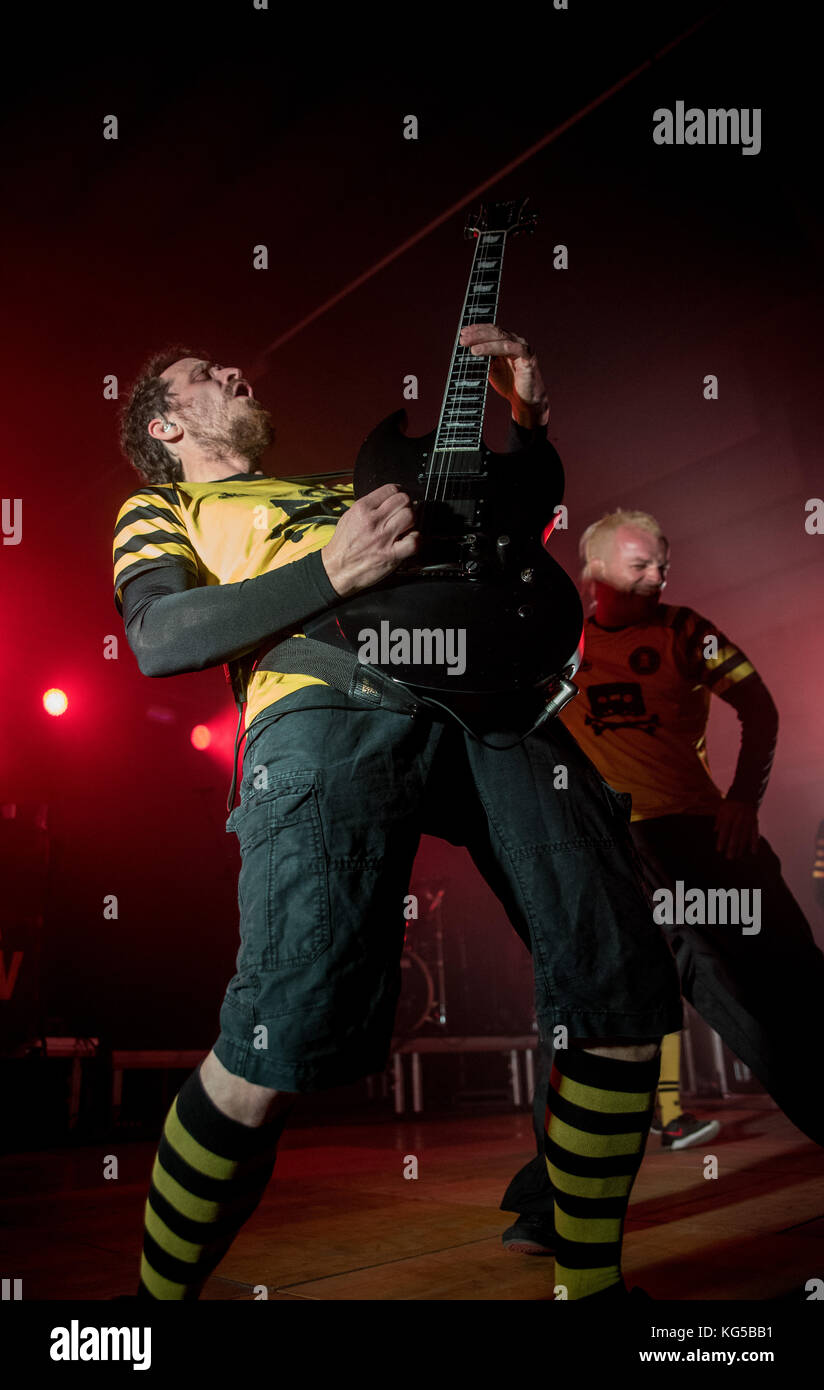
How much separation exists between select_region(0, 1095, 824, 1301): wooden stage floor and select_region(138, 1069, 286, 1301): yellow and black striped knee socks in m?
0.53

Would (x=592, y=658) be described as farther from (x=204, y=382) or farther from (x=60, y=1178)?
(x=60, y=1178)

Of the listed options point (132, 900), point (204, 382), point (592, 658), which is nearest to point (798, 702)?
point (132, 900)

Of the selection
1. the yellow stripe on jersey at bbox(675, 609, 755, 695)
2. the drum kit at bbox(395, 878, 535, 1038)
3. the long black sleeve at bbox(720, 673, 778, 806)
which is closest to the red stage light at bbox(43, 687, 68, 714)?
the drum kit at bbox(395, 878, 535, 1038)

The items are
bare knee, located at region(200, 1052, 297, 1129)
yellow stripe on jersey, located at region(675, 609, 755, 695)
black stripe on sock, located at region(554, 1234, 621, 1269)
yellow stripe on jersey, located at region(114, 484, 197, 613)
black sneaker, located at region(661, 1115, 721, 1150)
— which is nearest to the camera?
bare knee, located at region(200, 1052, 297, 1129)

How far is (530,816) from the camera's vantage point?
137cm

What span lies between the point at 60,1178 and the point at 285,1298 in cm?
259

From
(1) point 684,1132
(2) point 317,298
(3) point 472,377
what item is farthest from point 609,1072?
(2) point 317,298

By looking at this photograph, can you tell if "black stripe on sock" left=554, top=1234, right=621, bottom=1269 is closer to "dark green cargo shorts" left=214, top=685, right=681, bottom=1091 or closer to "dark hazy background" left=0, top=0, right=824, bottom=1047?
"dark green cargo shorts" left=214, top=685, right=681, bottom=1091

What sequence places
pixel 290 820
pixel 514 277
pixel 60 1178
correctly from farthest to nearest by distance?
1. pixel 514 277
2. pixel 60 1178
3. pixel 290 820

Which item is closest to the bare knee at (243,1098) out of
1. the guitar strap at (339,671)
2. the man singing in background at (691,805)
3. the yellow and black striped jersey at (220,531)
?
the guitar strap at (339,671)

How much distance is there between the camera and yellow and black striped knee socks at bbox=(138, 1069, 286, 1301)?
1204mm

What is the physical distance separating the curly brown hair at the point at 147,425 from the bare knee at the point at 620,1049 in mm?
1468

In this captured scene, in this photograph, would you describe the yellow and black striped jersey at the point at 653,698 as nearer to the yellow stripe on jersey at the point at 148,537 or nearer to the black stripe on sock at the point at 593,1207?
the black stripe on sock at the point at 593,1207
